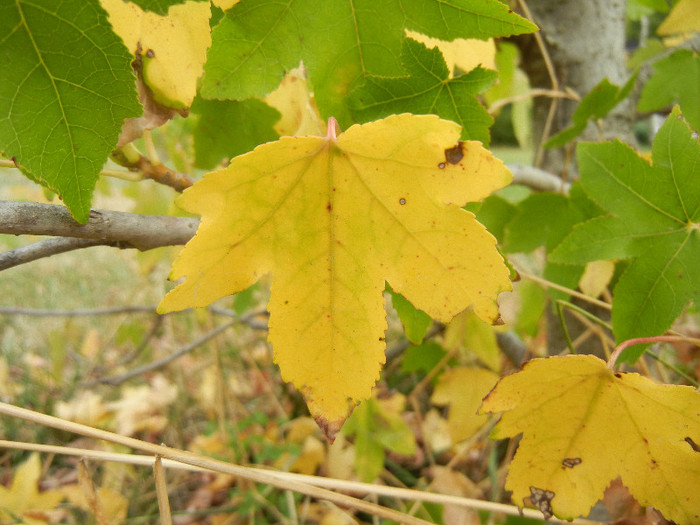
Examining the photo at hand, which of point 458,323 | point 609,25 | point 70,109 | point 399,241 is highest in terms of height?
point 609,25

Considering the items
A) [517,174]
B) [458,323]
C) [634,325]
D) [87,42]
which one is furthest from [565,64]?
[87,42]

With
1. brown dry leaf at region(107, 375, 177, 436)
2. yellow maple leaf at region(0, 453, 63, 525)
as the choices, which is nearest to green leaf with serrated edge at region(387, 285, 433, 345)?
yellow maple leaf at region(0, 453, 63, 525)

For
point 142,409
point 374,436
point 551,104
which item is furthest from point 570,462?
point 142,409

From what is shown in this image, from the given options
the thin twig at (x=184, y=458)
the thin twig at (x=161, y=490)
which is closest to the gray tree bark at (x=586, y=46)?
the thin twig at (x=184, y=458)

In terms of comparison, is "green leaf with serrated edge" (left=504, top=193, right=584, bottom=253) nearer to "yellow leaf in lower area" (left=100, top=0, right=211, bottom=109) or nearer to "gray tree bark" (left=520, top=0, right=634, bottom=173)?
"gray tree bark" (left=520, top=0, right=634, bottom=173)

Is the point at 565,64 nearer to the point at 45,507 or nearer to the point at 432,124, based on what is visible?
the point at 432,124

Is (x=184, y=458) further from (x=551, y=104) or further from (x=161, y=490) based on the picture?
(x=551, y=104)
